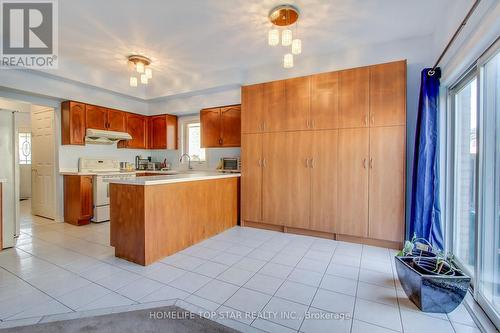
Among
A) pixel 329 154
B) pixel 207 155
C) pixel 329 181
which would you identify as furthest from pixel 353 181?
pixel 207 155

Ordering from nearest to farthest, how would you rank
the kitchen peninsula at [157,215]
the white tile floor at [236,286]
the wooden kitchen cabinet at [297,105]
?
1. the white tile floor at [236,286]
2. the kitchen peninsula at [157,215]
3. the wooden kitchen cabinet at [297,105]

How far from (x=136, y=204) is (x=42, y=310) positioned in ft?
3.59

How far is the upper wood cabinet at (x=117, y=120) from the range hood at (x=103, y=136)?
6.9 inches

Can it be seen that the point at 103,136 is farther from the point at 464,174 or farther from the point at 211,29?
the point at 464,174

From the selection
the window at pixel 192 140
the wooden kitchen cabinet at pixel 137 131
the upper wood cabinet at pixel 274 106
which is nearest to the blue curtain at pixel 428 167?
the upper wood cabinet at pixel 274 106

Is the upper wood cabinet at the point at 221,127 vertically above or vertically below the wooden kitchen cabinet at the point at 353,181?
above

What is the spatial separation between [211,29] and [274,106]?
1.41 metres

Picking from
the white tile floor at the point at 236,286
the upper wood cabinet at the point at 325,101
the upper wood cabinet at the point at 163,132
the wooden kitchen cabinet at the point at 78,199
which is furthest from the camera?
the upper wood cabinet at the point at 163,132

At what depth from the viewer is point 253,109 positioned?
152 inches

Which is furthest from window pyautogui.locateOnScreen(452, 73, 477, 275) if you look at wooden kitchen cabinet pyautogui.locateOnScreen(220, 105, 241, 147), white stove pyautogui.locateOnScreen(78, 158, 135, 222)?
white stove pyautogui.locateOnScreen(78, 158, 135, 222)

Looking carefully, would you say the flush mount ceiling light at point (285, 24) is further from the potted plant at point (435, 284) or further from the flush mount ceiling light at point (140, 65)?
the potted plant at point (435, 284)

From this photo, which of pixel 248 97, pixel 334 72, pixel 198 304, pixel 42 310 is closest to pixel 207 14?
pixel 248 97

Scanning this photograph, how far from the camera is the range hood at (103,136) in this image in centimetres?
435

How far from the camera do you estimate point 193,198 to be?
A: 123 inches
